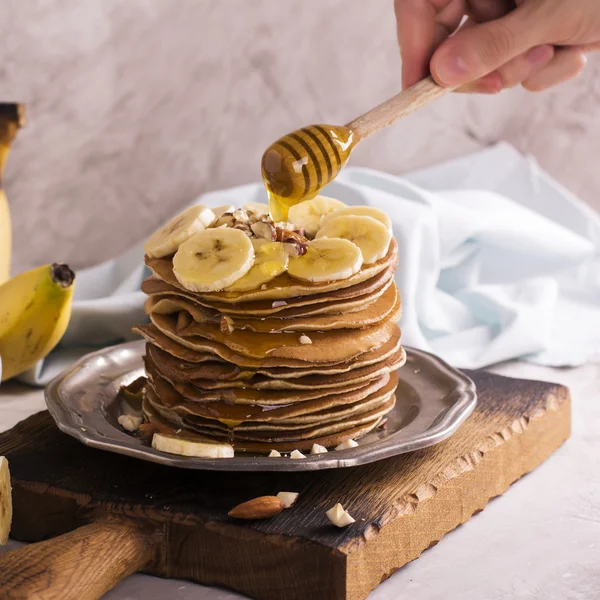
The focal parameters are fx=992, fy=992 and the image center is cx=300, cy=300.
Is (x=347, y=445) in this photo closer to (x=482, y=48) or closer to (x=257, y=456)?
(x=257, y=456)

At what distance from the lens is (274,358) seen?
5.30 ft

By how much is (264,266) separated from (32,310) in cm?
77

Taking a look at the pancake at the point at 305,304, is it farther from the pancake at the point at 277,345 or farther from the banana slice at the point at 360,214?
the banana slice at the point at 360,214

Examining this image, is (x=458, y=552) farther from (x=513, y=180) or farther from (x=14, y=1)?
(x=513, y=180)

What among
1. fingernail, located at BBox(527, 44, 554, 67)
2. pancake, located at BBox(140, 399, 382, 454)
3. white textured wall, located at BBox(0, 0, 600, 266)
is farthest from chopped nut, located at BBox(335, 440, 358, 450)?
white textured wall, located at BBox(0, 0, 600, 266)

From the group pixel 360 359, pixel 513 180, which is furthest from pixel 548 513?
pixel 513 180

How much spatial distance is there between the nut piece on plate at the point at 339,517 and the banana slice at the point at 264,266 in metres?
0.38

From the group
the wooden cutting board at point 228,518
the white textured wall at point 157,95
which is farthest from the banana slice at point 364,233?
the white textured wall at point 157,95

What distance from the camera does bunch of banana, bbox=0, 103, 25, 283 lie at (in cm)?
239

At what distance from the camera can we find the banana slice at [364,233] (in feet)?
5.62

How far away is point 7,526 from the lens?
1.61m

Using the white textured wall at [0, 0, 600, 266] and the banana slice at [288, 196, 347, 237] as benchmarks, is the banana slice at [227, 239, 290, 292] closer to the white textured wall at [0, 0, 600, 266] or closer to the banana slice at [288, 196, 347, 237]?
the banana slice at [288, 196, 347, 237]

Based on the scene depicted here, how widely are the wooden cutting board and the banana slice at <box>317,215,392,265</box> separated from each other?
0.36 m

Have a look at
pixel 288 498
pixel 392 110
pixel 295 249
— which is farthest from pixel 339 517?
pixel 392 110
